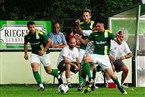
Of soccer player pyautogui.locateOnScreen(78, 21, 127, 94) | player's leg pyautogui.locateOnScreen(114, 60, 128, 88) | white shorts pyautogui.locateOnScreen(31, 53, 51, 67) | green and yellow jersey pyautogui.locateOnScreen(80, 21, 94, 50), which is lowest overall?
player's leg pyautogui.locateOnScreen(114, 60, 128, 88)

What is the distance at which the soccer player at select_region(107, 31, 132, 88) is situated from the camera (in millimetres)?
25438

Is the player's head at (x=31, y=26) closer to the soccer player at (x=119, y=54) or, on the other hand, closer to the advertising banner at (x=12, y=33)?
the soccer player at (x=119, y=54)

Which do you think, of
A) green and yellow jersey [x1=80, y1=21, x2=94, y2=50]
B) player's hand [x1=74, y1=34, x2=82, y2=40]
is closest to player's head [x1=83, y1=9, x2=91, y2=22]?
green and yellow jersey [x1=80, y1=21, x2=94, y2=50]

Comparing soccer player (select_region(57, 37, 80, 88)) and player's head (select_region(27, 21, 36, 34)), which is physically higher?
player's head (select_region(27, 21, 36, 34))

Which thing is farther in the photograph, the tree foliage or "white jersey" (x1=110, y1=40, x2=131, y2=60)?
the tree foliage

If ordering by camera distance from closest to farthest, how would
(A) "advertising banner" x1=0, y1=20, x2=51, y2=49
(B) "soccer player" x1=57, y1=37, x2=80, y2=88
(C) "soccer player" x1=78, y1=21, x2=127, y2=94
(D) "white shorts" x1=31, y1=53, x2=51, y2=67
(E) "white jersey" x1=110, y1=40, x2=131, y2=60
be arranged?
(C) "soccer player" x1=78, y1=21, x2=127, y2=94 < (D) "white shorts" x1=31, y1=53, x2=51, y2=67 < (B) "soccer player" x1=57, y1=37, x2=80, y2=88 < (E) "white jersey" x1=110, y1=40, x2=131, y2=60 < (A) "advertising banner" x1=0, y1=20, x2=51, y2=49

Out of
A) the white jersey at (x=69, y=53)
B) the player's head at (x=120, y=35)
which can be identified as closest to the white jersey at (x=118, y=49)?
the player's head at (x=120, y=35)

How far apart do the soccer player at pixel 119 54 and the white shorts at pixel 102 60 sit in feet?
11.3

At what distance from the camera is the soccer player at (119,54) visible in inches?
1001

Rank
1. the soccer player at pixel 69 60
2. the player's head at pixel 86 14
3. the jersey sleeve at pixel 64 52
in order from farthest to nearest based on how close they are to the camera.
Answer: the jersey sleeve at pixel 64 52 → the soccer player at pixel 69 60 → the player's head at pixel 86 14

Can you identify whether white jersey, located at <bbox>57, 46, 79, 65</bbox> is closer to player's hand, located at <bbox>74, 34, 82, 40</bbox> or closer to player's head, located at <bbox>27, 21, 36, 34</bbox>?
player's hand, located at <bbox>74, 34, 82, 40</bbox>

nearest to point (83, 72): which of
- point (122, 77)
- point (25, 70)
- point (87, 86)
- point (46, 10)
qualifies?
point (87, 86)

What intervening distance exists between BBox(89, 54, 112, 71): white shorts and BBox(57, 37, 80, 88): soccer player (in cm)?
251

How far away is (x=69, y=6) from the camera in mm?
44281
